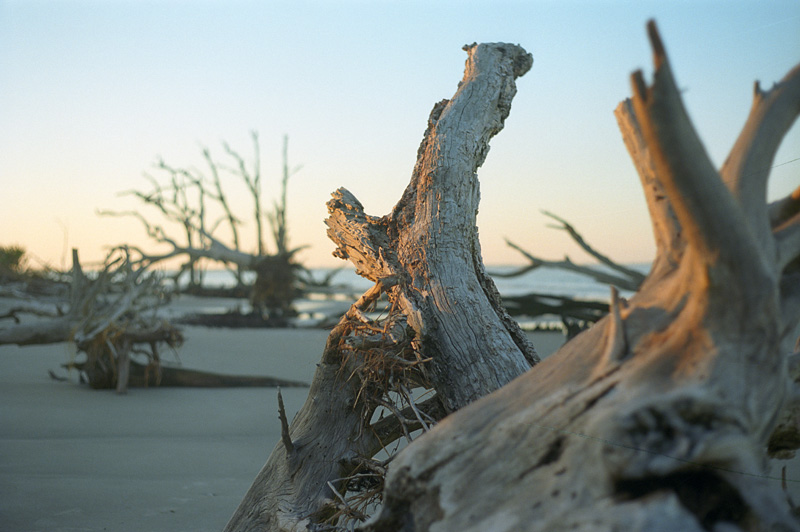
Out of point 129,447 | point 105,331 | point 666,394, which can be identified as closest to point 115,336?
point 105,331

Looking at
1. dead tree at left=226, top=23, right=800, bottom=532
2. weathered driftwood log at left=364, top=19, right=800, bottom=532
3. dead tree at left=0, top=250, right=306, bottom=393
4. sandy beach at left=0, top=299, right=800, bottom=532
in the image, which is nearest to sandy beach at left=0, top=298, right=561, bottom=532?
sandy beach at left=0, top=299, right=800, bottom=532

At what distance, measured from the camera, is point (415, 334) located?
221 centimetres

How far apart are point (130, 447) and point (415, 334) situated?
332 centimetres

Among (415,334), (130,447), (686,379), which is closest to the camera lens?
(686,379)

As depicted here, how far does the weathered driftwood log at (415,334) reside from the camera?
2.17 metres

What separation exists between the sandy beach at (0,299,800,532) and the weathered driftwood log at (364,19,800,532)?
27 centimetres

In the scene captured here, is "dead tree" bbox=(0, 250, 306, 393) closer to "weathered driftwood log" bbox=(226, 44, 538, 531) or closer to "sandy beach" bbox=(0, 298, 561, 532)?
"sandy beach" bbox=(0, 298, 561, 532)

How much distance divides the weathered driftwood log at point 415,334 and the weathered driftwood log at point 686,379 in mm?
826

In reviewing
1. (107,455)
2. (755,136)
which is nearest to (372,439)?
(755,136)

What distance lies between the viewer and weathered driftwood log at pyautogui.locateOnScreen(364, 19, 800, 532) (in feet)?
3.45

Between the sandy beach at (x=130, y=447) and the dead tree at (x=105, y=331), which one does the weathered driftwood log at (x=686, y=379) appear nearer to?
the sandy beach at (x=130, y=447)

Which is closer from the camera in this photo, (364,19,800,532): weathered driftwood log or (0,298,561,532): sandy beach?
(364,19,800,532): weathered driftwood log

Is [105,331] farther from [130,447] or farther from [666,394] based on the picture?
[666,394]

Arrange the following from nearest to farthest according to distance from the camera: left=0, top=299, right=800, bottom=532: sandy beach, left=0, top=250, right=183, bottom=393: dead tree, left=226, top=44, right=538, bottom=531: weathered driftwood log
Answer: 1. left=226, top=44, right=538, bottom=531: weathered driftwood log
2. left=0, top=299, right=800, bottom=532: sandy beach
3. left=0, top=250, right=183, bottom=393: dead tree
